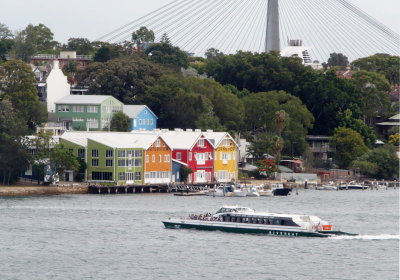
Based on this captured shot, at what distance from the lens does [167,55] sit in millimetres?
111000

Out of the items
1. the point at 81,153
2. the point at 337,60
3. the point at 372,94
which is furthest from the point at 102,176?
the point at 337,60

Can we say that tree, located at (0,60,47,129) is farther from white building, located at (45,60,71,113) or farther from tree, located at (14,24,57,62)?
tree, located at (14,24,57,62)

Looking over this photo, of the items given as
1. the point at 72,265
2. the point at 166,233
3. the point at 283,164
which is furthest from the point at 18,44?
the point at 72,265

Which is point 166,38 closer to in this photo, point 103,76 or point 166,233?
point 103,76

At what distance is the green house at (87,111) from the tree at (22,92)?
129 cm

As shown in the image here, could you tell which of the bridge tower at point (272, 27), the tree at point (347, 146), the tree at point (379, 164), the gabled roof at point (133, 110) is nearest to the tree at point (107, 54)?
the bridge tower at point (272, 27)

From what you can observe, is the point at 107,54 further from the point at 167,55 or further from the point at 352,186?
the point at 352,186

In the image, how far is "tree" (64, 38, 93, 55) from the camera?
121m

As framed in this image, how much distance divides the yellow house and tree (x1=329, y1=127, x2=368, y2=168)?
951 cm

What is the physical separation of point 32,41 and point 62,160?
47.4 metres

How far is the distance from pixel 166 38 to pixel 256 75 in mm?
23760

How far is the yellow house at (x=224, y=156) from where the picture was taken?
8125 cm

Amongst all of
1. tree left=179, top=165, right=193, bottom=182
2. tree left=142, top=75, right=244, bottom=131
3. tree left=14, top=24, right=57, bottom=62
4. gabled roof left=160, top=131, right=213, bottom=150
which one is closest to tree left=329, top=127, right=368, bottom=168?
tree left=142, top=75, right=244, bottom=131

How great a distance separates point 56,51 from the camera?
403 ft
